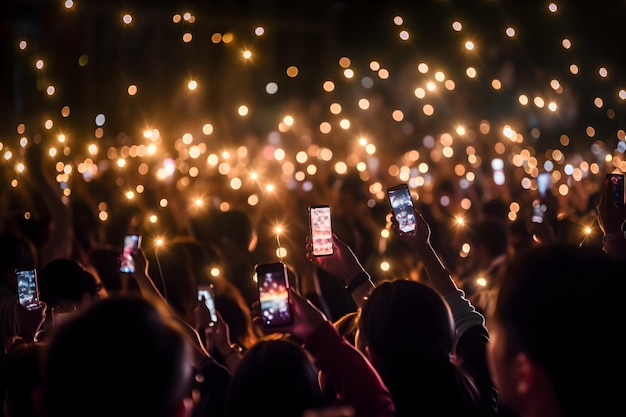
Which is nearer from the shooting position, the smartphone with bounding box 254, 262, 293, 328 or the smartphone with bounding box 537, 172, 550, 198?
the smartphone with bounding box 254, 262, 293, 328

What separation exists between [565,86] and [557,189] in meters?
4.43

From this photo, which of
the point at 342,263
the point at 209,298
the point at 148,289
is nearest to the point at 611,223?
the point at 342,263

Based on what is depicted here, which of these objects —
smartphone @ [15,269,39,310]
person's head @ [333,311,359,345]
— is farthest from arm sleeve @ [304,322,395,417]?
smartphone @ [15,269,39,310]

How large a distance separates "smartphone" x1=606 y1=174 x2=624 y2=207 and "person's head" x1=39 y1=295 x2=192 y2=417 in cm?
259

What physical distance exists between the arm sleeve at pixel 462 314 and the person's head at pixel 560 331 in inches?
47.0

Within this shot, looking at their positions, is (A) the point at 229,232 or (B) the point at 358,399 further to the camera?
(A) the point at 229,232

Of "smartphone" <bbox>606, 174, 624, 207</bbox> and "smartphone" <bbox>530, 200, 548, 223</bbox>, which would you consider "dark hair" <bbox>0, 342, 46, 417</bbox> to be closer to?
"smartphone" <bbox>606, 174, 624, 207</bbox>

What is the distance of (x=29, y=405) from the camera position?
2621mm

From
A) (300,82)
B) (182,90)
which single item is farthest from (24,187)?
(300,82)

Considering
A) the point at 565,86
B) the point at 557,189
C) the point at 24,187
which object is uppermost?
the point at 565,86

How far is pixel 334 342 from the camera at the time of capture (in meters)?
2.65

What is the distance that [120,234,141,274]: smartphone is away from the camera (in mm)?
3898

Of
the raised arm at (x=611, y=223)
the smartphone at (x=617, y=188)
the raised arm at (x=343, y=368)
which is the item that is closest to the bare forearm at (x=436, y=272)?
the raised arm at (x=343, y=368)

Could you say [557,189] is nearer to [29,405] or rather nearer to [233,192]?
[233,192]
